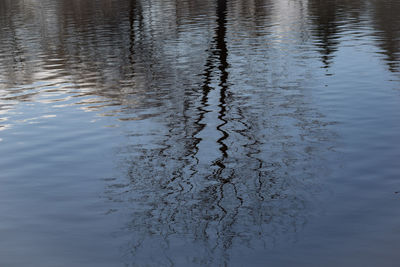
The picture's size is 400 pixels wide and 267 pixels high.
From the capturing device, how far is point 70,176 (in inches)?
551

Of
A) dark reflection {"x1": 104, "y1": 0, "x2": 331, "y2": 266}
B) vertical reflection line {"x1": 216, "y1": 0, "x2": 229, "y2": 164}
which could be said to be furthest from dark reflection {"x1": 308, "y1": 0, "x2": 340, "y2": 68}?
dark reflection {"x1": 104, "y1": 0, "x2": 331, "y2": 266}

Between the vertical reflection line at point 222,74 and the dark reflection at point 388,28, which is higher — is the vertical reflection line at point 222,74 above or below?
above

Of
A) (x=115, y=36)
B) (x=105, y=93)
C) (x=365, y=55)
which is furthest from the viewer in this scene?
(x=115, y=36)

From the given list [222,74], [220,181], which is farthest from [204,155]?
[222,74]

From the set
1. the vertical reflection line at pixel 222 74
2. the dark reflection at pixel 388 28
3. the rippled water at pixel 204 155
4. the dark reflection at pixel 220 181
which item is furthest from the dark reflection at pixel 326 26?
the dark reflection at pixel 220 181

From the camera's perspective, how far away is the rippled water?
33.3 ft

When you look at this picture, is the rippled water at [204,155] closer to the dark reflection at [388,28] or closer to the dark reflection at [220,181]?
the dark reflection at [220,181]

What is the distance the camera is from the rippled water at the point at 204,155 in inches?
400

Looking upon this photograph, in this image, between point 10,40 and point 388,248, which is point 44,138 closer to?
Result: point 388,248

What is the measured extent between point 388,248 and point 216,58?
2136cm

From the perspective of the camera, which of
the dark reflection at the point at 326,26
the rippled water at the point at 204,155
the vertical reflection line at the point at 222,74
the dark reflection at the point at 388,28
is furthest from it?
the dark reflection at the point at 326,26

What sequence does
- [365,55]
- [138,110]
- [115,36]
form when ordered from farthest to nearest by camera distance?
1. [115,36]
2. [365,55]
3. [138,110]

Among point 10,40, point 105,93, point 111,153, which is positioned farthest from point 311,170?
point 10,40

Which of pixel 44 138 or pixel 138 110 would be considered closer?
pixel 44 138
